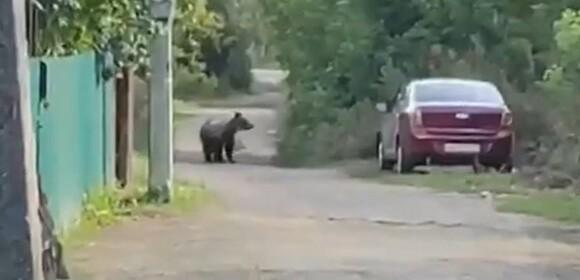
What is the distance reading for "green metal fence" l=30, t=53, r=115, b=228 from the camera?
12922mm

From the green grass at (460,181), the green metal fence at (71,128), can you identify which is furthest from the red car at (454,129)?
the green metal fence at (71,128)

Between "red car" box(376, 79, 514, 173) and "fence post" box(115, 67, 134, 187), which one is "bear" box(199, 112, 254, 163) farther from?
"fence post" box(115, 67, 134, 187)

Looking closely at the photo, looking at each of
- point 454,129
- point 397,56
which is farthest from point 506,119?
point 397,56

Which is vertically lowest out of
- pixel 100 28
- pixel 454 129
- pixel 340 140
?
pixel 340 140

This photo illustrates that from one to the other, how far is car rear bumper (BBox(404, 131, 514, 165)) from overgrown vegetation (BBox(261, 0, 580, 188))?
2.08 metres

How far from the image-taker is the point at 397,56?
29.6 meters

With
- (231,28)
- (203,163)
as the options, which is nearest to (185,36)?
(203,163)

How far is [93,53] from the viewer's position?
17.2 m

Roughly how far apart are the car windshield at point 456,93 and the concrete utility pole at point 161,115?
6.19 meters

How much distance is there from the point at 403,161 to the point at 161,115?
645 centimetres

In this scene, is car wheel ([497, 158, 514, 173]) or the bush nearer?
car wheel ([497, 158, 514, 173])

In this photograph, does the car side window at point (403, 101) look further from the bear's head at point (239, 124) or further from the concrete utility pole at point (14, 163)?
the concrete utility pole at point (14, 163)

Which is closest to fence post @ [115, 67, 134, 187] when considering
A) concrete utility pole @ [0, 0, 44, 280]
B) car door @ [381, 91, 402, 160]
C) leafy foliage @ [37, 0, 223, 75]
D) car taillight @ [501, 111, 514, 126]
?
leafy foliage @ [37, 0, 223, 75]

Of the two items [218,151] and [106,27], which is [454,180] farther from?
[218,151]
